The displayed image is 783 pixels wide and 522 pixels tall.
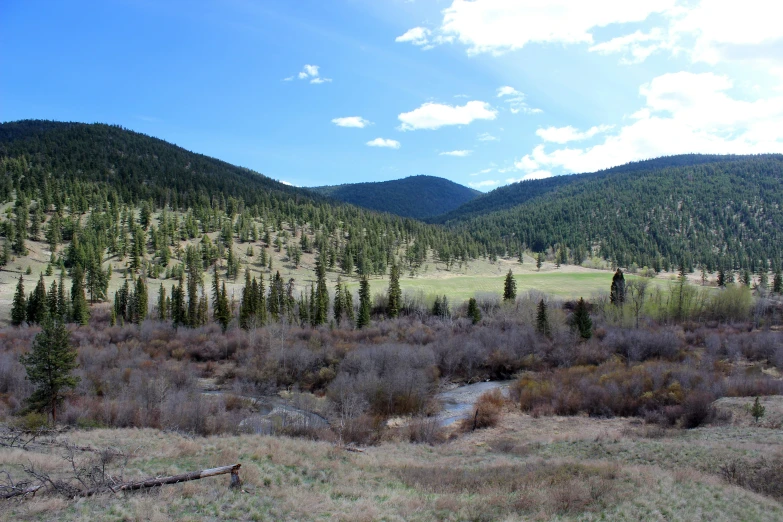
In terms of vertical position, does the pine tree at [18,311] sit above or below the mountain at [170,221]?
below

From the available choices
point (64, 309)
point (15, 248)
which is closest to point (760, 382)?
point (64, 309)

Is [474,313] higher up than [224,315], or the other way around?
[474,313]

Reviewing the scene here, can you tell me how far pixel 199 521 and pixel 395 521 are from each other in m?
5.26

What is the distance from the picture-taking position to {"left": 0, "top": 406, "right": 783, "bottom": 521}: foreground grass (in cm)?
1339

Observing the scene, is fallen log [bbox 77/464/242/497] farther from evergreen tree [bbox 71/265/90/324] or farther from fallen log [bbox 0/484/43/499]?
evergreen tree [bbox 71/265/90/324]

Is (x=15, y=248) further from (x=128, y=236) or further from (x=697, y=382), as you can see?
(x=697, y=382)

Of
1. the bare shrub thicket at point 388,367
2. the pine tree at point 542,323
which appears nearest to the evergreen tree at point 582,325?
the bare shrub thicket at point 388,367

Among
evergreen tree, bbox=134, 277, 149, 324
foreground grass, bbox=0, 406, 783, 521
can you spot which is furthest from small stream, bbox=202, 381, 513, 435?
evergreen tree, bbox=134, 277, 149, 324

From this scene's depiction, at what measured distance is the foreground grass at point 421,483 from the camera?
13391 millimetres

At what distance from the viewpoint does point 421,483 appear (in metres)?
18.1

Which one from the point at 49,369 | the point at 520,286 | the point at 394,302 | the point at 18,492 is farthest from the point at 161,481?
the point at 520,286

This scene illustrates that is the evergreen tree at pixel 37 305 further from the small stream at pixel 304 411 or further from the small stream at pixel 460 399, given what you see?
the small stream at pixel 460 399

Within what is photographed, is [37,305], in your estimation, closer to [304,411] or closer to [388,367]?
[304,411]

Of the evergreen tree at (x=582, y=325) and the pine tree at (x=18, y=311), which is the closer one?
the evergreen tree at (x=582, y=325)
